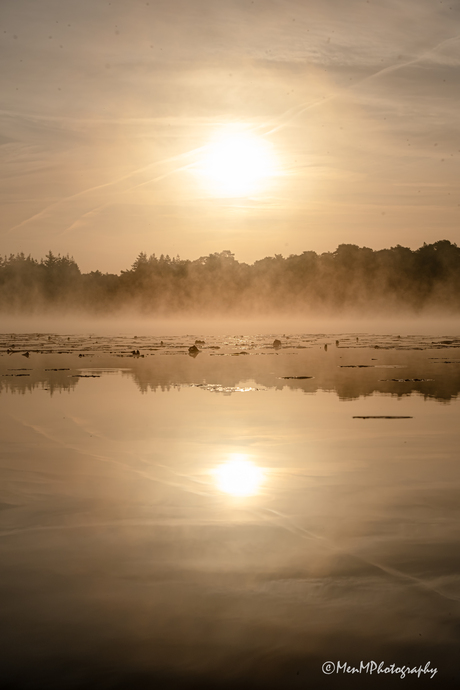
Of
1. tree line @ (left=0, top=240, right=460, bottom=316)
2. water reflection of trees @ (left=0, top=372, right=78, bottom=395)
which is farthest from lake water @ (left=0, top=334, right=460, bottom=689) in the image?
tree line @ (left=0, top=240, right=460, bottom=316)

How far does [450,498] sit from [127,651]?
191 inches

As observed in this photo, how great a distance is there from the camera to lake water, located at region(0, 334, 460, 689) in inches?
193

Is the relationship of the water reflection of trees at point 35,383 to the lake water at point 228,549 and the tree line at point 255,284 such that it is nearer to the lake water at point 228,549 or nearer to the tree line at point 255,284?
the lake water at point 228,549

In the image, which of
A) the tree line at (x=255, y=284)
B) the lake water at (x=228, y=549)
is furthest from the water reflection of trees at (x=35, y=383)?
the tree line at (x=255, y=284)

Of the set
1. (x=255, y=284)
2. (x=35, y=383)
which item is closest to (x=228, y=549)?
(x=35, y=383)

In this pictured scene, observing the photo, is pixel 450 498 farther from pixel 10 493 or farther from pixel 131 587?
pixel 10 493

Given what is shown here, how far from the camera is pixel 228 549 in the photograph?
679cm

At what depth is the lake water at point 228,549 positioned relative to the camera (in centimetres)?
491

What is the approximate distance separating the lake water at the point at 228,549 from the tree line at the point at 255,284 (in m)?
151

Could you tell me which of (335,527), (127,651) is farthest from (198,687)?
(335,527)

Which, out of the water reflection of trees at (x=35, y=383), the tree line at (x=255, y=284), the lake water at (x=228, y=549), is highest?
the tree line at (x=255, y=284)

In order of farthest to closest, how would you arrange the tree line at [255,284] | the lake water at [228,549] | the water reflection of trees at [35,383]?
the tree line at [255,284] → the water reflection of trees at [35,383] → the lake water at [228,549]

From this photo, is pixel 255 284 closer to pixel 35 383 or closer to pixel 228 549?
pixel 35 383

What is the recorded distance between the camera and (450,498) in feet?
27.9
